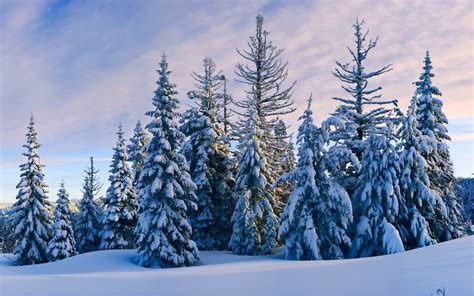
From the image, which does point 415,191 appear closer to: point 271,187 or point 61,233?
point 271,187

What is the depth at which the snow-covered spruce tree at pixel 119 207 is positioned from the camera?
A: 30719mm

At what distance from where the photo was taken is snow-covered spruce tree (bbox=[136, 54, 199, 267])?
67.4 ft

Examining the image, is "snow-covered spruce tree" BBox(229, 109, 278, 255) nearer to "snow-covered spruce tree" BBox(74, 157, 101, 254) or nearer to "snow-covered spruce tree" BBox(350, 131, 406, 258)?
"snow-covered spruce tree" BBox(350, 131, 406, 258)

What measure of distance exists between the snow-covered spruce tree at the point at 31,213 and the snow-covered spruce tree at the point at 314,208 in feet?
72.4

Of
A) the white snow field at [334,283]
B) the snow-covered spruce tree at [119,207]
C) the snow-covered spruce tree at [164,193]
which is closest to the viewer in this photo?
the white snow field at [334,283]

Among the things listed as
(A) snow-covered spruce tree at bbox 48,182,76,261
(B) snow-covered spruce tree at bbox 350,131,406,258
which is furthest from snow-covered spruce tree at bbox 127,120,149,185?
(B) snow-covered spruce tree at bbox 350,131,406,258

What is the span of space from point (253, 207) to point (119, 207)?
1331 cm

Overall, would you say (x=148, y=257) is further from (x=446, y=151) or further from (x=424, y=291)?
(x=446, y=151)

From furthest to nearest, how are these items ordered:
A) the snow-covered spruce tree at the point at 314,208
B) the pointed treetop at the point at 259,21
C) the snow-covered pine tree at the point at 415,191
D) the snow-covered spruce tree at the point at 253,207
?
1. the pointed treetop at the point at 259,21
2. the snow-covered spruce tree at the point at 253,207
3. the snow-covered pine tree at the point at 415,191
4. the snow-covered spruce tree at the point at 314,208

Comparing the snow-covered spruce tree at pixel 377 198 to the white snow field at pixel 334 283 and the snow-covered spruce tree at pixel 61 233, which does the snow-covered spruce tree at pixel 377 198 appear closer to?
the white snow field at pixel 334 283

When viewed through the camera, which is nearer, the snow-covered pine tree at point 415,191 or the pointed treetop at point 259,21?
the snow-covered pine tree at point 415,191

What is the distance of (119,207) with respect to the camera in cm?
3114

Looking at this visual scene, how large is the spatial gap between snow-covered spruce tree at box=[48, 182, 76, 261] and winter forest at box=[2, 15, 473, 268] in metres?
0.09

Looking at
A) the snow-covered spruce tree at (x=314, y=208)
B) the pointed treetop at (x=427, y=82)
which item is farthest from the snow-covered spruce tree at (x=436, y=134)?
the snow-covered spruce tree at (x=314, y=208)
